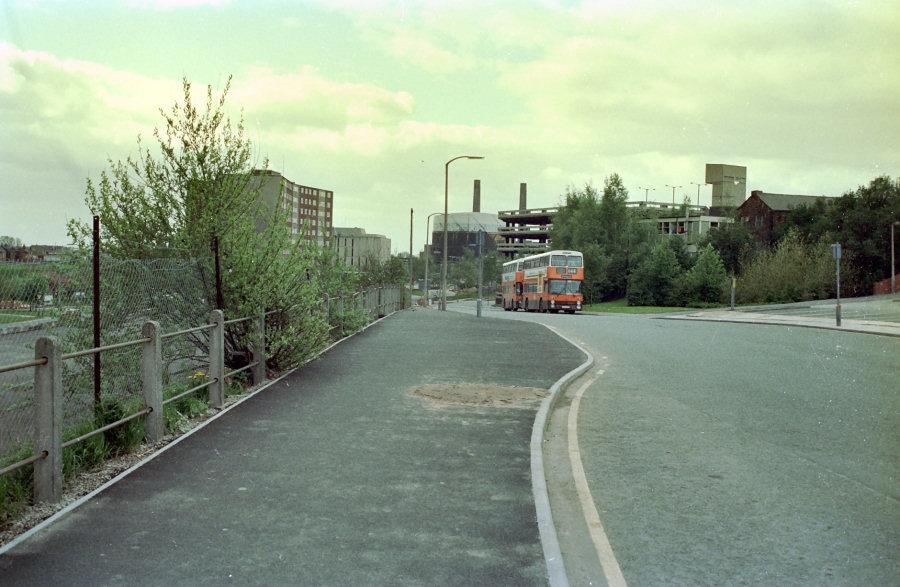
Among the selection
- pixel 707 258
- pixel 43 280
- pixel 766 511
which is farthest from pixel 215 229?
pixel 707 258

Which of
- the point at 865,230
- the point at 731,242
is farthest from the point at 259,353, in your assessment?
the point at 731,242

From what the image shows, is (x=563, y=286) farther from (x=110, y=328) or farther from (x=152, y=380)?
(x=152, y=380)

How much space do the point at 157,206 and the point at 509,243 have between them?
6373 inches

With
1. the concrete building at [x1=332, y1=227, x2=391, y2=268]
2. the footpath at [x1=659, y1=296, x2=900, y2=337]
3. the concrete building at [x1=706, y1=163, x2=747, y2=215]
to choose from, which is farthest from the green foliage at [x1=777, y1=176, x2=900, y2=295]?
the concrete building at [x1=706, y1=163, x2=747, y2=215]

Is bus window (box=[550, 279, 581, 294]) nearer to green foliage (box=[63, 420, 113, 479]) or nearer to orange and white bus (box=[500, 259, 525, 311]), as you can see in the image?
orange and white bus (box=[500, 259, 525, 311])

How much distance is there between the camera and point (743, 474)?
6.90 m

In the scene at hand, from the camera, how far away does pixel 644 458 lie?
298 inches

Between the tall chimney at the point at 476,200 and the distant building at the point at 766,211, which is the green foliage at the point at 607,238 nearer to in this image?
the distant building at the point at 766,211

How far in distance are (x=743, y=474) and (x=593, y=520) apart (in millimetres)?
2109

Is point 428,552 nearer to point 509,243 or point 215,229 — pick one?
point 215,229

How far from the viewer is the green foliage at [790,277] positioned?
5575cm

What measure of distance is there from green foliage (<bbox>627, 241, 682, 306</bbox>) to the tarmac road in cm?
6010

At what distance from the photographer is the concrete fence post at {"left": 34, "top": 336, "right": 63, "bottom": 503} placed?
5656 millimetres

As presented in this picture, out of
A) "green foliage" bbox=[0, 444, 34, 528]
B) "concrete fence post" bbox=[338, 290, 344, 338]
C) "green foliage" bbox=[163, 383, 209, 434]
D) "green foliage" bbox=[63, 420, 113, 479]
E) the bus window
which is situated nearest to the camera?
"green foliage" bbox=[0, 444, 34, 528]
